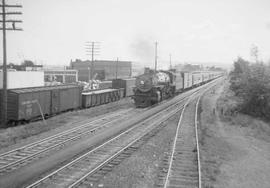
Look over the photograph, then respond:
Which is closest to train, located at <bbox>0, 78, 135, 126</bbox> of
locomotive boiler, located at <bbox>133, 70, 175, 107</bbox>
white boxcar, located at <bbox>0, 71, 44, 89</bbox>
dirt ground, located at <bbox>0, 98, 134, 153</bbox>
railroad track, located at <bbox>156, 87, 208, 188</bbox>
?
dirt ground, located at <bbox>0, 98, 134, 153</bbox>

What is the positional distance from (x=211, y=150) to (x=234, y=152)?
3.90 ft

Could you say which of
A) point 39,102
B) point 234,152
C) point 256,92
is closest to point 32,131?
point 39,102

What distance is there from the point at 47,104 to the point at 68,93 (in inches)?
124

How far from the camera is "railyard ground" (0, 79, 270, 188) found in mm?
9820

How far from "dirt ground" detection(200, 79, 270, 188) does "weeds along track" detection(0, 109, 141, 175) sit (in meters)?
6.84

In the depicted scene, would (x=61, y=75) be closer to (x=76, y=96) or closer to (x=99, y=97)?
(x=99, y=97)

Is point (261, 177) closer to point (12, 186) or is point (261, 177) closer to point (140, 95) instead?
point (12, 186)

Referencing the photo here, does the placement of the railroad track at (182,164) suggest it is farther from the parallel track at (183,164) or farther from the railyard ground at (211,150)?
the railyard ground at (211,150)

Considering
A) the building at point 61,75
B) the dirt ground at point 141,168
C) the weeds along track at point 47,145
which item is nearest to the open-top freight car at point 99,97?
the weeds along track at point 47,145

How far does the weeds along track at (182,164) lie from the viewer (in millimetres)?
9422

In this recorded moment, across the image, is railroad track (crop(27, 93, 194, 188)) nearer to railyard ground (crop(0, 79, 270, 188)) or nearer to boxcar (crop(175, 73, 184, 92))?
railyard ground (crop(0, 79, 270, 188))

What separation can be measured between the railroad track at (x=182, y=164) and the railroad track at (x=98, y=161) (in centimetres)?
186

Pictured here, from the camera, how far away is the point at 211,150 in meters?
13.5

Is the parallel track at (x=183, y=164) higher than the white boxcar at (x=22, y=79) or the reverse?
the reverse
